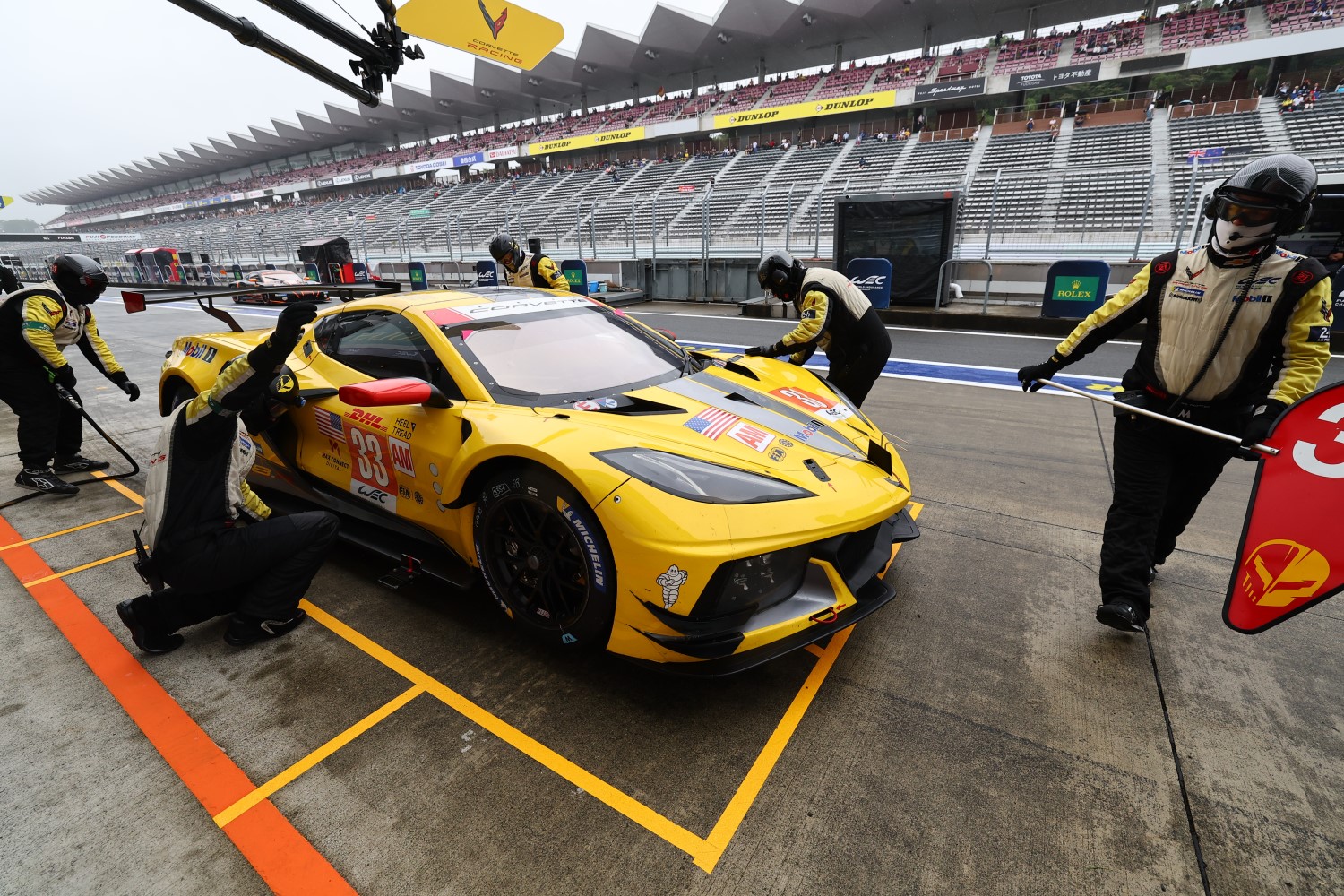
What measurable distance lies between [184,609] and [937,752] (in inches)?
114

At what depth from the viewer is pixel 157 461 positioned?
2303 mm

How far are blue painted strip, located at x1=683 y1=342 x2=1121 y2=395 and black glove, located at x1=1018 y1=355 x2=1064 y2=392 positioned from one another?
13.2 ft

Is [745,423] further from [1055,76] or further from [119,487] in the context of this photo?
[1055,76]

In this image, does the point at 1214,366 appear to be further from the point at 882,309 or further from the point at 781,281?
the point at 882,309

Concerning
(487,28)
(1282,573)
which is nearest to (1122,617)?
(1282,573)

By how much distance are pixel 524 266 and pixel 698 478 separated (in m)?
5.38

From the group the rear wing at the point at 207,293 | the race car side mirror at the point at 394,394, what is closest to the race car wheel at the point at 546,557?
the race car side mirror at the point at 394,394

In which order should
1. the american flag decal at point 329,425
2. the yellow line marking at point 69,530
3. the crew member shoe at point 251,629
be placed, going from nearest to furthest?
1. the crew member shoe at point 251,629
2. the american flag decal at point 329,425
3. the yellow line marking at point 69,530

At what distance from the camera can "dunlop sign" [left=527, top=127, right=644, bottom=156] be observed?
41.8m

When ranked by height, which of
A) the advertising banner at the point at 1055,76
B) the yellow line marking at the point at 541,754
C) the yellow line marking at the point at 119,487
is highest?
the advertising banner at the point at 1055,76

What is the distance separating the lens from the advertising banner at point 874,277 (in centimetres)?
1086

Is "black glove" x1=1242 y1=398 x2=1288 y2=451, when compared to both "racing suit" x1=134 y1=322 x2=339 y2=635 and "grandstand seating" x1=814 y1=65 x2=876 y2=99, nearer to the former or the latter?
"racing suit" x1=134 y1=322 x2=339 y2=635

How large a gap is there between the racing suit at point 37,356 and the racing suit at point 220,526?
269cm

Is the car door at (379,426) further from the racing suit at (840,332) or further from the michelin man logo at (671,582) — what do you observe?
the racing suit at (840,332)
